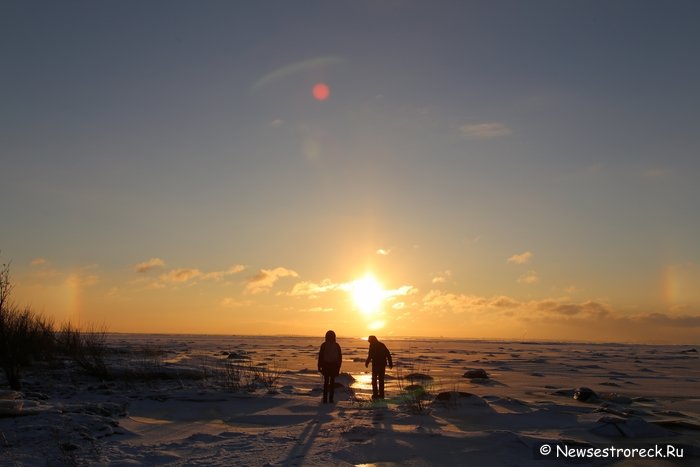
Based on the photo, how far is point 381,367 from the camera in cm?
1658

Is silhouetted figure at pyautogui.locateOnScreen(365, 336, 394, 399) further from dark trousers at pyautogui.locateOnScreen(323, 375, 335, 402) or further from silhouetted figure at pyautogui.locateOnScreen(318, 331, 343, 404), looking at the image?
dark trousers at pyautogui.locateOnScreen(323, 375, 335, 402)

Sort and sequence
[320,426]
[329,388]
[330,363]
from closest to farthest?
[320,426]
[330,363]
[329,388]

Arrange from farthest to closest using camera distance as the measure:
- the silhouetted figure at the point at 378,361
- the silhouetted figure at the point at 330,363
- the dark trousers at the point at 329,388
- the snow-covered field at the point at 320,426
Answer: the silhouetted figure at the point at 378,361 < the silhouetted figure at the point at 330,363 < the dark trousers at the point at 329,388 < the snow-covered field at the point at 320,426

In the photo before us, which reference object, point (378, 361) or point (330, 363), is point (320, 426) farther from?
point (378, 361)

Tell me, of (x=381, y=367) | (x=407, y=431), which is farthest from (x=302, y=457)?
(x=381, y=367)

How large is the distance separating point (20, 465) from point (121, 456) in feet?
4.76

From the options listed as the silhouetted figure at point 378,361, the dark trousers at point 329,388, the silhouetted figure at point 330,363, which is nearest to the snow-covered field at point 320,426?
the dark trousers at point 329,388

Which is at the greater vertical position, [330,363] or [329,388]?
[330,363]

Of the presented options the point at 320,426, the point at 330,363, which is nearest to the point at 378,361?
the point at 330,363

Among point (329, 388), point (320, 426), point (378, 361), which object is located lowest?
point (320, 426)

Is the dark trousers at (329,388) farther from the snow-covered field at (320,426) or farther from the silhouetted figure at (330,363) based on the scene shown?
the snow-covered field at (320,426)

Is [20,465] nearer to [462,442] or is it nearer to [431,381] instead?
[462,442]

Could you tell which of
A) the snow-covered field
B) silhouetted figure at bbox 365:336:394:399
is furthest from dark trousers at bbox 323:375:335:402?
silhouetted figure at bbox 365:336:394:399

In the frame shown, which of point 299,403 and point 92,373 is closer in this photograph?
point 299,403
